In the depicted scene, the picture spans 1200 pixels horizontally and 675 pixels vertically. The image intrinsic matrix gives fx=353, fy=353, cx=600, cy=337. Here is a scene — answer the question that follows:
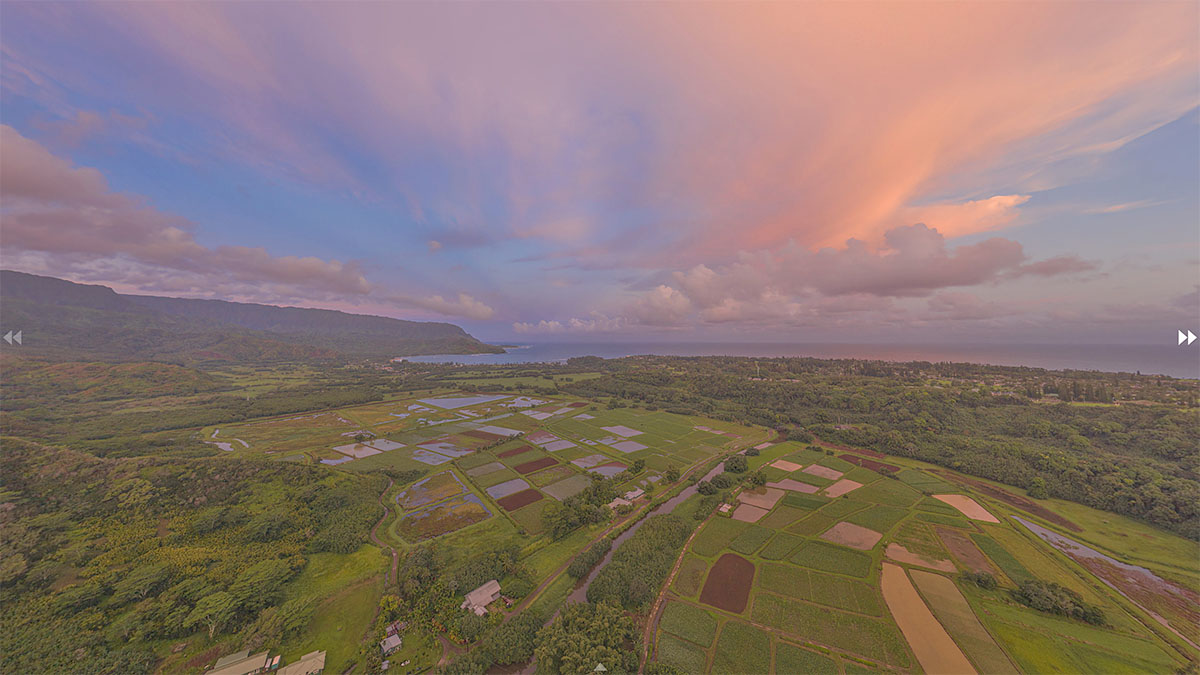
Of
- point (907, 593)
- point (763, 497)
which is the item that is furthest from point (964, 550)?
point (763, 497)

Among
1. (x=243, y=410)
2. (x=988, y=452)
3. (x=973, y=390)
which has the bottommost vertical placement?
(x=243, y=410)

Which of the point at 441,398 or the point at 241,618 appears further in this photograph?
the point at 441,398

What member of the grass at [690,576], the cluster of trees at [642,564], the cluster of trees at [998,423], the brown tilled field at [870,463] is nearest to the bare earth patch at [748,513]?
the cluster of trees at [642,564]

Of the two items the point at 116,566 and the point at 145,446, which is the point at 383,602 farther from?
the point at 145,446

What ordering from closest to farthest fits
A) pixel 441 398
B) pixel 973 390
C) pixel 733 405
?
pixel 973 390 < pixel 733 405 < pixel 441 398

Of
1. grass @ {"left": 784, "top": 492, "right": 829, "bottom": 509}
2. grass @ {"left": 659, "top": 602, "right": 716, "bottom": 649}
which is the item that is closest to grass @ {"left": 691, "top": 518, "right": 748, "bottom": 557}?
grass @ {"left": 659, "top": 602, "right": 716, "bottom": 649}

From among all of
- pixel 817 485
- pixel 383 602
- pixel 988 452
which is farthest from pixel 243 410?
pixel 988 452

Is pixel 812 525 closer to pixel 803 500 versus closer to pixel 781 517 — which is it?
pixel 781 517
